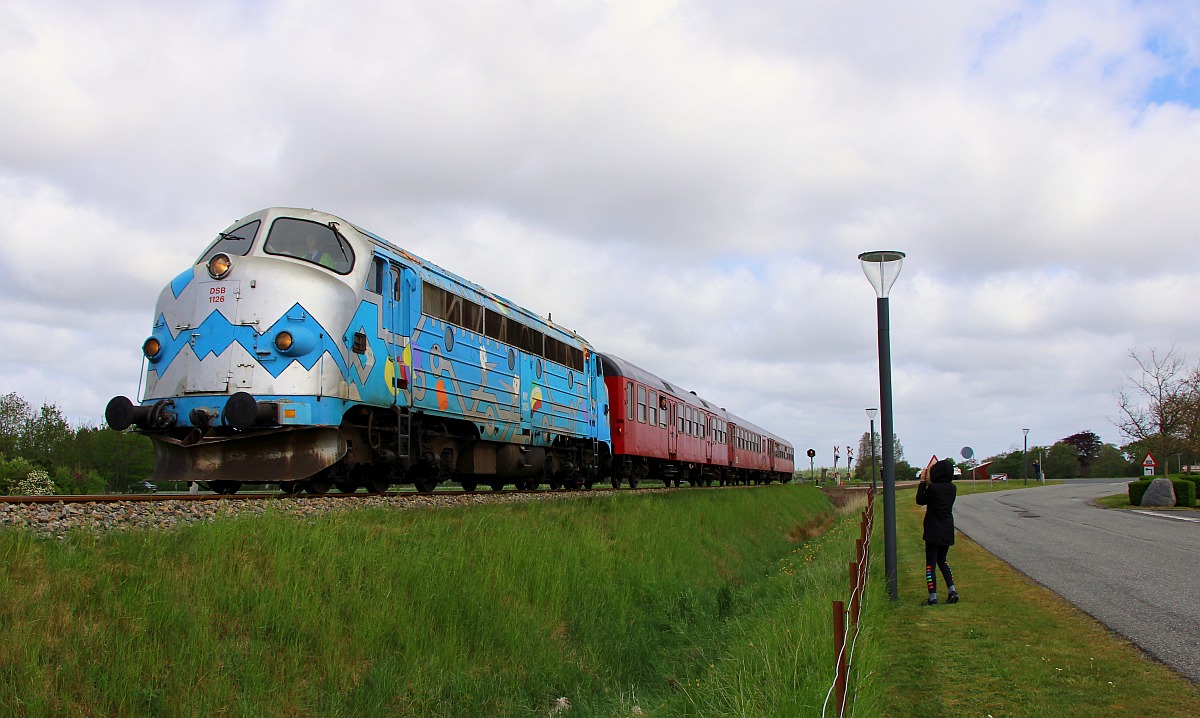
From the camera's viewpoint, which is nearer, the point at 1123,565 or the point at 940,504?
the point at 940,504

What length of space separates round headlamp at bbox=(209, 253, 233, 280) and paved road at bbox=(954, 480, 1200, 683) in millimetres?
10859

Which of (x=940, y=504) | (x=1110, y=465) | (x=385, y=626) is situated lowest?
(x=1110, y=465)

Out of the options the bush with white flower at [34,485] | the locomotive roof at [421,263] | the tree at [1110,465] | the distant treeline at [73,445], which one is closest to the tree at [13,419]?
the distant treeline at [73,445]

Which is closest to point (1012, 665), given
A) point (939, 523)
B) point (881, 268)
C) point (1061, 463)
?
point (939, 523)

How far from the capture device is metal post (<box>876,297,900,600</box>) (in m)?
11.0

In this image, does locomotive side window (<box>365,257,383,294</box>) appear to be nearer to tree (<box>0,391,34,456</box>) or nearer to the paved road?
the paved road

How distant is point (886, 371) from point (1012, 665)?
4768mm

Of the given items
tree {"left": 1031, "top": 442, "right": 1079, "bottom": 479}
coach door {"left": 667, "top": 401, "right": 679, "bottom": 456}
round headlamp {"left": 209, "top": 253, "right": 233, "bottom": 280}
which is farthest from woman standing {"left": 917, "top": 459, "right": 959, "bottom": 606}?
tree {"left": 1031, "top": 442, "right": 1079, "bottom": 479}

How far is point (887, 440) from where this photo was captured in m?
11.1

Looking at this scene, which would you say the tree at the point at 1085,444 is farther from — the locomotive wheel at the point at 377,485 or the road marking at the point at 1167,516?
the locomotive wheel at the point at 377,485

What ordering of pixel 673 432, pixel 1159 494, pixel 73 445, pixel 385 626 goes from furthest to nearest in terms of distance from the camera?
pixel 73 445 < pixel 1159 494 < pixel 673 432 < pixel 385 626

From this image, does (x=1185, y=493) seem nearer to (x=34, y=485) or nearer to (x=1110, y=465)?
(x=34, y=485)

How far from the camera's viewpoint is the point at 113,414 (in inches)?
405

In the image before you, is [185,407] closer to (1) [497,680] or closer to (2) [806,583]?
(1) [497,680]
